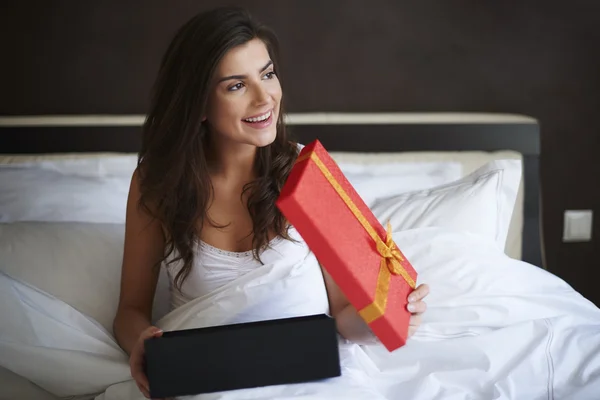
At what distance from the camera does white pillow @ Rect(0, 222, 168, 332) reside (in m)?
1.56

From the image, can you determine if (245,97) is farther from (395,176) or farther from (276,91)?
(395,176)

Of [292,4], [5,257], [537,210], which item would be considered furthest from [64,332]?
[537,210]

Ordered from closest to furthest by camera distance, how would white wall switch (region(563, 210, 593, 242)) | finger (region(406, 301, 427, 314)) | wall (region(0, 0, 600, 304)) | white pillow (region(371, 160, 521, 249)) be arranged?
finger (region(406, 301, 427, 314)), white pillow (region(371, 160, 521, 249)), wall (region(0, 0, 600, 304)), white wall switch (region(563, 210, 593, 242))

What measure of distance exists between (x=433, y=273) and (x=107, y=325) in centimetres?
78

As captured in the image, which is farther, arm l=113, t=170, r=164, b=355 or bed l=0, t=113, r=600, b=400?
arm l=113, t=170, r=164, b=355

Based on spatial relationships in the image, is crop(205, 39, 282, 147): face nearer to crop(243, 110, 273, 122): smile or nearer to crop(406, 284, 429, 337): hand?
crop(243, 110, 273, 122): smile

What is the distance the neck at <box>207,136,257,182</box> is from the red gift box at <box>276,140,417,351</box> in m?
0.36

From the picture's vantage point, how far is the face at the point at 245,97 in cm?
130

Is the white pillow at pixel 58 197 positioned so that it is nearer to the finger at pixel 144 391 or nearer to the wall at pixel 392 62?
the wall at pixel 392 62

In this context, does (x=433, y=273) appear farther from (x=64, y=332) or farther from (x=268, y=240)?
(x=64, y=332)

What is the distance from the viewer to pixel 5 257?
1568mm

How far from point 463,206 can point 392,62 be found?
A: 71 centimetres

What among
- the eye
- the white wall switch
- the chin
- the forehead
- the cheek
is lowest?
the white wall switch

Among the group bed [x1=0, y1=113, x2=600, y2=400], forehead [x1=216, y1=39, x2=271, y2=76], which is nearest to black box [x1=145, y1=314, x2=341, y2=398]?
bed [x1=0, y1=113, x2=600, y2=400]
